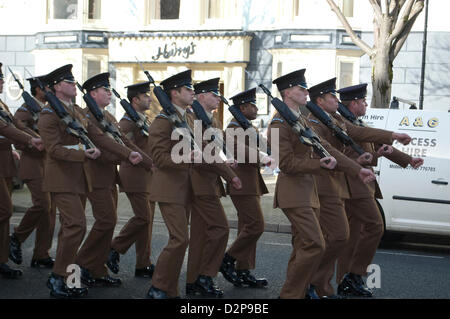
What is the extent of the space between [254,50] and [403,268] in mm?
12532

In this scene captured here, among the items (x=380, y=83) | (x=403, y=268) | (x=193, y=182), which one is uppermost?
(x=380, y=83)

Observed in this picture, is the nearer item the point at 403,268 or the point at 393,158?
the point at 393,158

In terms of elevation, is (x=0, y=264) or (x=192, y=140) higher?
(x=192, y=140)

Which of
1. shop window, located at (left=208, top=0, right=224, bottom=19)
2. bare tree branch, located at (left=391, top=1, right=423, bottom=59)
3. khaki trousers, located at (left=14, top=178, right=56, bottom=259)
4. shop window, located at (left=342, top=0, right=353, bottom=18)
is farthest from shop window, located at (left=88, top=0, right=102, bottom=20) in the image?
khaki trousers, located at (left=14, top=178, right=56, bottom=259)

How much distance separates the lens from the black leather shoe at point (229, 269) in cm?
848

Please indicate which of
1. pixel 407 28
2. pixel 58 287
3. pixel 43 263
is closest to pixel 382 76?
pixel 407 28

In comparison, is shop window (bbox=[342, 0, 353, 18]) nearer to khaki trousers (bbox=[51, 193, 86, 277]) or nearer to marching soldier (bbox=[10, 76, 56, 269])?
marching soldier (bbox=[10, 76, 56, 269])

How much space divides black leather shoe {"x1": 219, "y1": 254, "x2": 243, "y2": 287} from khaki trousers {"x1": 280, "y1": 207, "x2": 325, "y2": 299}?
4.73ft

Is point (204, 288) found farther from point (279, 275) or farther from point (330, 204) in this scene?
point (330, 204)

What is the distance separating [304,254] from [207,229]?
117cm

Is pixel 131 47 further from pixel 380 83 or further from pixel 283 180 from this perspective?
pixel 283 180

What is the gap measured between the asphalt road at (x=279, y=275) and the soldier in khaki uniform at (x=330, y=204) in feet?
2.02

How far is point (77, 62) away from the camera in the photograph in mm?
22828
